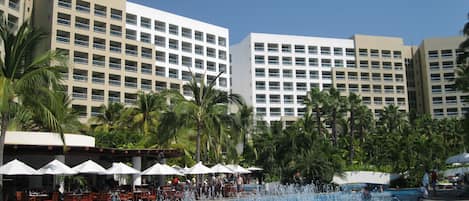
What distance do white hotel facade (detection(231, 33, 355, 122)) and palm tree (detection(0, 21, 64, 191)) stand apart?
65.9 meters

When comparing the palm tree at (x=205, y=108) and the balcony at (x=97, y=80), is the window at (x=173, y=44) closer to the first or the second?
the balcony at (x=97, y=80)

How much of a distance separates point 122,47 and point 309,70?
3620cm

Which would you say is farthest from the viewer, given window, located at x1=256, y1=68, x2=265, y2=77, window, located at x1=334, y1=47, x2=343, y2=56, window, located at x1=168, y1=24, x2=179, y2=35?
window, located at x1=334, y1=47, x2=343, y2=56

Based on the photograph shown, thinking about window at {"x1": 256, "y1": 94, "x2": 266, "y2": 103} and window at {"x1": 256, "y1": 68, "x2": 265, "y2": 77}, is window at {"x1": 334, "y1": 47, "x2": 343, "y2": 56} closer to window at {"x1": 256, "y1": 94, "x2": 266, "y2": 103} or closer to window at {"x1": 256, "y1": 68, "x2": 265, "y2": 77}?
window at {"x1": 256, "y1": 68, "x2": 265, "y2": 77}

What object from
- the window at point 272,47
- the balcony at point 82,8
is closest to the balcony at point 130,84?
the balcony at point 82,8

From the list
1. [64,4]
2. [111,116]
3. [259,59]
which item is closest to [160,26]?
[64,4]

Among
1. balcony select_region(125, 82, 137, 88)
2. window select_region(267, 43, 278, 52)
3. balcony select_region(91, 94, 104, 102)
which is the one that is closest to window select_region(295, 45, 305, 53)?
window select_region(267, 43, 278, 52)

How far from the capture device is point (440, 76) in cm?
9475

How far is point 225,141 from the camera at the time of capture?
3045 cm

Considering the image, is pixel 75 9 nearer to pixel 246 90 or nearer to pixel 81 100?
pixel 81 100

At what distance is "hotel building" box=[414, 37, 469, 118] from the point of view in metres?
93.1

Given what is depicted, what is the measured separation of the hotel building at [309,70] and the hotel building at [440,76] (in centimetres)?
441

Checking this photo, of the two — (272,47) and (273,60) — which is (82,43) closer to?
(273,60)

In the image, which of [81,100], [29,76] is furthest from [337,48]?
[29,76]
